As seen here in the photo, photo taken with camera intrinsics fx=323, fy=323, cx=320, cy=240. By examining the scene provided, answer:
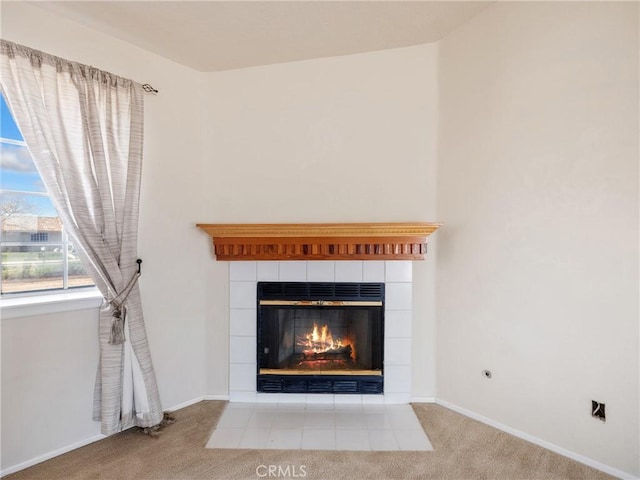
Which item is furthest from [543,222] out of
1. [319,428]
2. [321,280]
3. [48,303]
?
[48,303]

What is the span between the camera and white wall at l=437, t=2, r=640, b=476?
65.4 inches

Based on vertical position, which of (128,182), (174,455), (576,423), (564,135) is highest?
(564,135)

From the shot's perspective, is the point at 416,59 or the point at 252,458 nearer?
the point at 252,458

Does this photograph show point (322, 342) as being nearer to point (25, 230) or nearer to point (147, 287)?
point (147, 287)

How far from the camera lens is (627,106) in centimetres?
163

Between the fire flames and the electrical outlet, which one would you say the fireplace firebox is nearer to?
the fire flames

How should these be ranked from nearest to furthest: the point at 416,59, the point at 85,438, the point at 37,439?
1. the point at 37,439
2. the point at 85,438
3. the point at 416,59

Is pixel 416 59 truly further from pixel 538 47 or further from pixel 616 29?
pixel 616 29

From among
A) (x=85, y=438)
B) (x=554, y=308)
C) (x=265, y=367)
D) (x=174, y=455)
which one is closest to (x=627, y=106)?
(x=554, y=308)

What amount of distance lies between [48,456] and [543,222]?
318 centimetres

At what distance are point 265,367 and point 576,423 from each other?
1.99 metres

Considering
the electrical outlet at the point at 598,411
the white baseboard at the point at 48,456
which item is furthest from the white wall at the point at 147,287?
the electrical outlet at the point at 598,411

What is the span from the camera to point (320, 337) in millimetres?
2582

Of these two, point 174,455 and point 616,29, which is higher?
point 616,29
